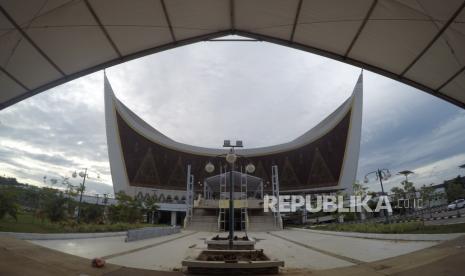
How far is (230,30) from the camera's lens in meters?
6.70

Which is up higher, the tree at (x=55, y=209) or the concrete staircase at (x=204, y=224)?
the tree at (x=55, y=209)

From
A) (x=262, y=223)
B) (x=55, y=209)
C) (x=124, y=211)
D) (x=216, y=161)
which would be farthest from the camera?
(x=216, y=161)

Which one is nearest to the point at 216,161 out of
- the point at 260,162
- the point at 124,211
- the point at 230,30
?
the point at 260,162

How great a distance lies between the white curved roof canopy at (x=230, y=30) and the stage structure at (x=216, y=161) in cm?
3658

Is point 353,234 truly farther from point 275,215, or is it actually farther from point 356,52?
point 275,215

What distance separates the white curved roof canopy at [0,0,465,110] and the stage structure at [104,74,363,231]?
3658 centimetres

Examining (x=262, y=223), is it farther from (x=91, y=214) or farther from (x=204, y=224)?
(x=91, y=214)

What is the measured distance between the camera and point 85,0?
15.8 feet

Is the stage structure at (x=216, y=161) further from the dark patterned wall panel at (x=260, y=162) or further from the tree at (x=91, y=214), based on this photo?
the tree at (x=91, y=214)

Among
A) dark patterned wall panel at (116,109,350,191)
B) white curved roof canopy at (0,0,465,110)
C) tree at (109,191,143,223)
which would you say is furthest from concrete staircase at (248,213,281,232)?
white curved roof canopy at (0,0,465,110)

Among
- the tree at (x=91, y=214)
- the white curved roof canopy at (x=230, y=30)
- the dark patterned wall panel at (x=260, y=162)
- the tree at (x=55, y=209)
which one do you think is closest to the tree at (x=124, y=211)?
the tree at (x=91, y=214)

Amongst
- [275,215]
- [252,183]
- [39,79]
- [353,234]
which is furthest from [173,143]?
[39,79]

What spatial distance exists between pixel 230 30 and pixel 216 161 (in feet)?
187

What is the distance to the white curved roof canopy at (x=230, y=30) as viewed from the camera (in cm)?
469
